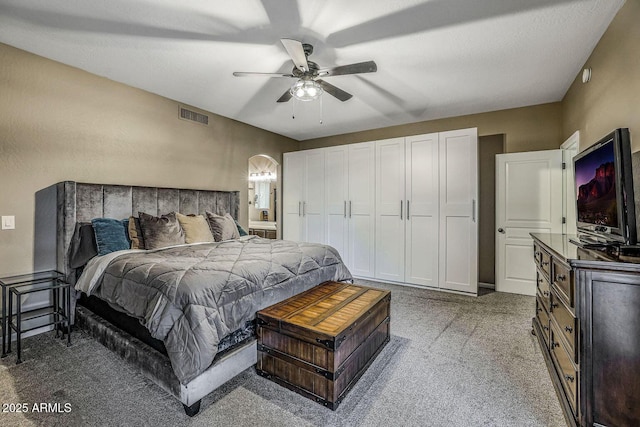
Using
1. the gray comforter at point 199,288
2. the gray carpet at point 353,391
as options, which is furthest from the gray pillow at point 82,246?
the gray carpet at point 353,391

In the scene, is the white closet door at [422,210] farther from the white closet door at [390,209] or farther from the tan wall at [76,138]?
the tan wall at [76,138]

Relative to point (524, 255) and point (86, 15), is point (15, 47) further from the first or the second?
point (524, 255)

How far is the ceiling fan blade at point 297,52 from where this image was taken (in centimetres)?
208

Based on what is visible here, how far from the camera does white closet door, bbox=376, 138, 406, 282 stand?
4.57m

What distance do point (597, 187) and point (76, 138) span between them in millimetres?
4641

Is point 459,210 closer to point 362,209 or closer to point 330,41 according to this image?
point 362,209

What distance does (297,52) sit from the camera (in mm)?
2229

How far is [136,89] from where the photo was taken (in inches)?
141

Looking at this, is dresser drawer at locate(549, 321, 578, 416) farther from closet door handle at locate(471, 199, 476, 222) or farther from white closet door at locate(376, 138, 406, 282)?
white closet door at locate(376, 138, 406, 282)

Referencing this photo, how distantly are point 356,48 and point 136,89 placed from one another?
2.74 meters

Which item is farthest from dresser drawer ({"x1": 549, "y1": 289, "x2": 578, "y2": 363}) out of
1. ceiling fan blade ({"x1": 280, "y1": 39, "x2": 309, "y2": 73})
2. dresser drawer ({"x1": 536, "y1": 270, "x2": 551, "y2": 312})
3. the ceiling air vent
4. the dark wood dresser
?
the ceiling air vent

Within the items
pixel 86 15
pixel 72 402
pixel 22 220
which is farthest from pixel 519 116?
pixel 22 220

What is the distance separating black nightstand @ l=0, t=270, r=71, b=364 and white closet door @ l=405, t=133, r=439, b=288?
4129 mm

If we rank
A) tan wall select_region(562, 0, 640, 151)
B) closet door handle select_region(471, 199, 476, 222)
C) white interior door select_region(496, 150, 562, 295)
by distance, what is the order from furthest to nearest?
1. closet door handle select_region(471, 199, 476, 222)
2. white interior door select_region(496, 150, 562, 295)
3. tan wall select_region(562, 0, 640, 151)
